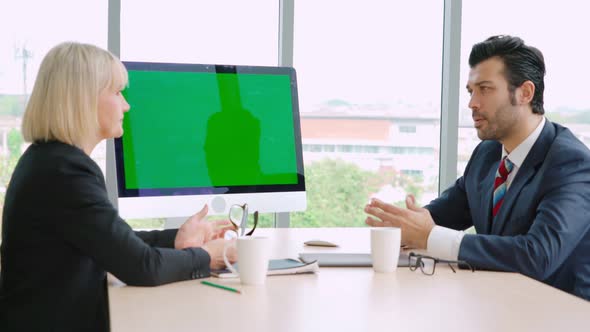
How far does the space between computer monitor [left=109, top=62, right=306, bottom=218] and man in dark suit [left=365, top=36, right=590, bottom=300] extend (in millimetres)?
356

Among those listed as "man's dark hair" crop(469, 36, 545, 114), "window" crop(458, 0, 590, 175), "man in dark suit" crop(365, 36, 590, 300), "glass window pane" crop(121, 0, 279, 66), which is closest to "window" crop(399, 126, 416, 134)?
"window" crop(458, 0, 590, 175)

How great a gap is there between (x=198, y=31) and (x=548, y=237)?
2.31 metres

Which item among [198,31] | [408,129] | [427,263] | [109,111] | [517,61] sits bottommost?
[427,263]

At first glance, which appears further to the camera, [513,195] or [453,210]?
[453,210]

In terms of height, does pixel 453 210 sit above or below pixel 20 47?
below

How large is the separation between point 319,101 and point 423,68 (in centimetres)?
67

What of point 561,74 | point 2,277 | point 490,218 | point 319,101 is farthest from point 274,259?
point 561,74

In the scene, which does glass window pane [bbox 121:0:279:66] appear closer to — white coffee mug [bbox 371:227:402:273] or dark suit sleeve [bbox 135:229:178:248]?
dark suit sleeve [bbox 135:229:178:248]

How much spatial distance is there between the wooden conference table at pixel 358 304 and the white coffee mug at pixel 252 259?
3 centimetres

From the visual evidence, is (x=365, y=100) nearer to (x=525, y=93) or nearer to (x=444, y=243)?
(x=525, y=93)

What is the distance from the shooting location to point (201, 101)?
7.30 ft

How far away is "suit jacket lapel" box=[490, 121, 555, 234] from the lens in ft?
7.27

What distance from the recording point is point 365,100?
13.0 ft

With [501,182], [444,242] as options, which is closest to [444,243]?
[444,242]
